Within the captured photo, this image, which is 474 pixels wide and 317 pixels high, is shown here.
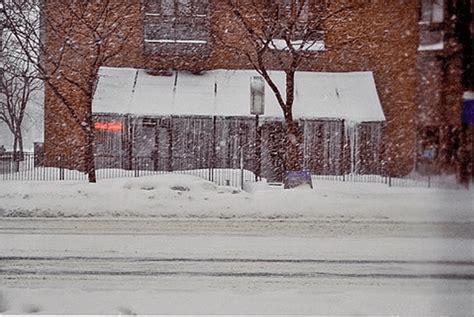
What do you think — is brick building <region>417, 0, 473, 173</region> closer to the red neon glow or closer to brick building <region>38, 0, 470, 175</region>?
brick building <region>38, 0, 470, 175</region>

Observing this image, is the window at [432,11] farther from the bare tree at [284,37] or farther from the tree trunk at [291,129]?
the tree trunk at [291,129]

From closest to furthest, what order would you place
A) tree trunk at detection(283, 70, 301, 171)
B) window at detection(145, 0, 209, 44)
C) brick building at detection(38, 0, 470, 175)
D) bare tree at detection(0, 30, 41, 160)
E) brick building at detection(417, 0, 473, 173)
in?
brick building at detection(417, 0, 473, 173) → bare tree at detection(0, 30, 41, 160) → brick building at detection(38, 0, 470, 175) → tree trunk at detection(283, 70, 301, 171) → window at detection(145, 0, 209, 44)

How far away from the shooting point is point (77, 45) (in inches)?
579

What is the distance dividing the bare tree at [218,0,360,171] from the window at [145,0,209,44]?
54 centimetres

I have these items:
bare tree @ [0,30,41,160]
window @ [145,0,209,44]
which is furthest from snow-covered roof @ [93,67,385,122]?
bare tree @ [0,30,41,160]

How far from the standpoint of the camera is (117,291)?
5.51 metres

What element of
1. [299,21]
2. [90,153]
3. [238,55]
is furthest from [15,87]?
[299,21]

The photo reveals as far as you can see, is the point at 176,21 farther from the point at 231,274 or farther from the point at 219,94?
the point at 231,274

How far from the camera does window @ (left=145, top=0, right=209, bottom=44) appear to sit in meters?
15.3

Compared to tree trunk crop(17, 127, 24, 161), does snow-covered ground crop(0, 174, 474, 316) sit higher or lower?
lower

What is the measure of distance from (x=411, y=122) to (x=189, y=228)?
7.61 meters

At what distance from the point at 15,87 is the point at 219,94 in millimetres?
4859

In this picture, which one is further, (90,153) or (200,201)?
(90,153)

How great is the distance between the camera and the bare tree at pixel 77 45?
14.0 meters
